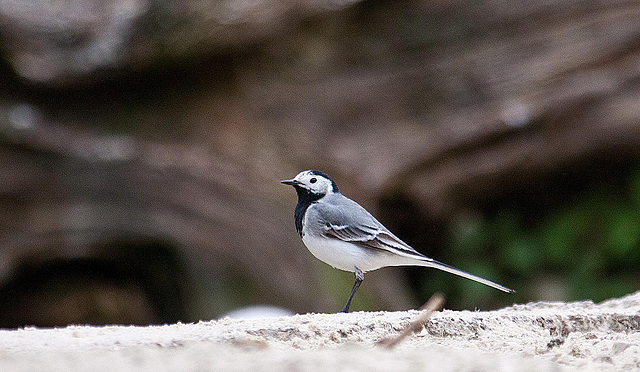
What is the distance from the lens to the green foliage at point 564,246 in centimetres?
692

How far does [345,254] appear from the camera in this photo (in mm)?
3818

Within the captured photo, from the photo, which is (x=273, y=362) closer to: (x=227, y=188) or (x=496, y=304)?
(x=227, y=188)

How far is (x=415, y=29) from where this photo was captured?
6816mm

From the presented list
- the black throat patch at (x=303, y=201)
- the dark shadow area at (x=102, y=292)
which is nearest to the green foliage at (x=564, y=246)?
the dark shadow area at (x=102, y=292)

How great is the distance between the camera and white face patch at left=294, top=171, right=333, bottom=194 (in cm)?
413

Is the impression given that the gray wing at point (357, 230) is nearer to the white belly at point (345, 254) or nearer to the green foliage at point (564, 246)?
the white belly at point (345, 254)

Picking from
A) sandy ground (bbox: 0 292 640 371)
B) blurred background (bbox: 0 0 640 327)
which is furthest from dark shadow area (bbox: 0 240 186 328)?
sandy ground (bbox: 0 292 640 371)

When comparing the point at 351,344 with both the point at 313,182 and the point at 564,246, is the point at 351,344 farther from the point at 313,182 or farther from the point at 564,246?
the point at 564,246

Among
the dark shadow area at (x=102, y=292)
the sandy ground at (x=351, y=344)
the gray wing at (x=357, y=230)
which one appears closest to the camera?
the sandy ground at (x=351, y=344)

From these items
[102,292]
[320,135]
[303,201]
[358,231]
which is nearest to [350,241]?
[358,231]

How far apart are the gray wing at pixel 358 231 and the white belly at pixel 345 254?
0.04 meters

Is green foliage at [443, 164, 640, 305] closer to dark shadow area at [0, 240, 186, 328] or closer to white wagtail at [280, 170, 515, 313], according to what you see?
dark shadow area at [0, 240, 186, 328]

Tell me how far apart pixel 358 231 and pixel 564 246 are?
4.01 meters

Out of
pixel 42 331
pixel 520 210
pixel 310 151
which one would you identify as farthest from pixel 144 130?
pixel 42 331
